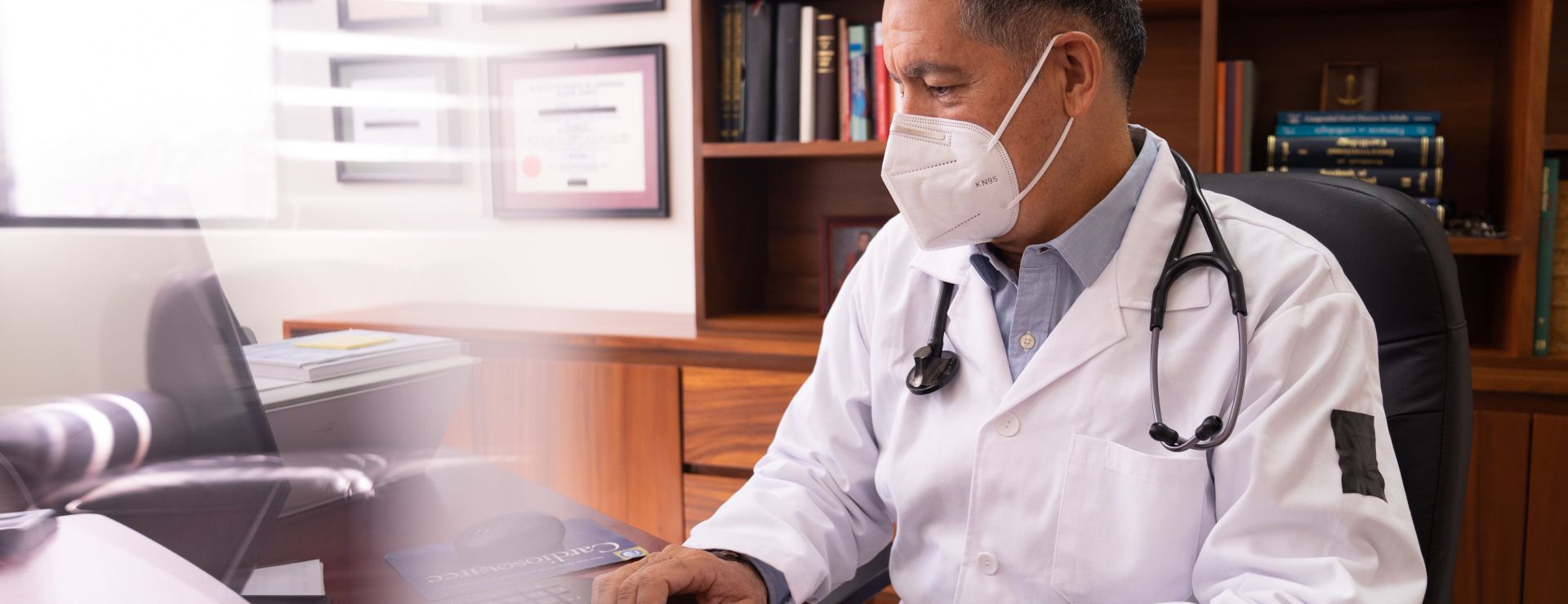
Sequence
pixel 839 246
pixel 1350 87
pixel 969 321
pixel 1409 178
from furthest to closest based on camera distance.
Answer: pixel 839 246
pixel 1350 87
pixel 1409 178
pixel 969 321

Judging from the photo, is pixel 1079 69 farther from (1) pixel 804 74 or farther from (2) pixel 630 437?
(2) pixel 630 437

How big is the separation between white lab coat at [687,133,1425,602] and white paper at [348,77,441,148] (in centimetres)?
48

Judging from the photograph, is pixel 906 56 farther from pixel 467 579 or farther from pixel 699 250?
pixel 699 250

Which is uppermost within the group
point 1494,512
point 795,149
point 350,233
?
point 795,149

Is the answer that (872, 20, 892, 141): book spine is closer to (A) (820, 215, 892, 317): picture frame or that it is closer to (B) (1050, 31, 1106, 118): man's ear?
(A) (820, 215, 892, 317): picture frame

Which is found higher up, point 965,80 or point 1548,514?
point 965,80

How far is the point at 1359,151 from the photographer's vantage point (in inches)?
63.1

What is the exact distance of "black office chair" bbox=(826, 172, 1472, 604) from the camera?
3.01 ft

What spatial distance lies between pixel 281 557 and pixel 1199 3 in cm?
155

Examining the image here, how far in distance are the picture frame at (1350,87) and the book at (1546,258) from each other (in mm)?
280

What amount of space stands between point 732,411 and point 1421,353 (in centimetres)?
107

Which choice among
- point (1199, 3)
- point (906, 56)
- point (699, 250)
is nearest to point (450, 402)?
point (906, 56)

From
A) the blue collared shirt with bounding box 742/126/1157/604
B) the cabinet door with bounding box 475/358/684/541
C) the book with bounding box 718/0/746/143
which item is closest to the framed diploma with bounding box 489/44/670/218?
the book with bounding box 718/0/746/143

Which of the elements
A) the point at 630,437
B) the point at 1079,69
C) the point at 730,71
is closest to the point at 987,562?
the point at 1079,69
